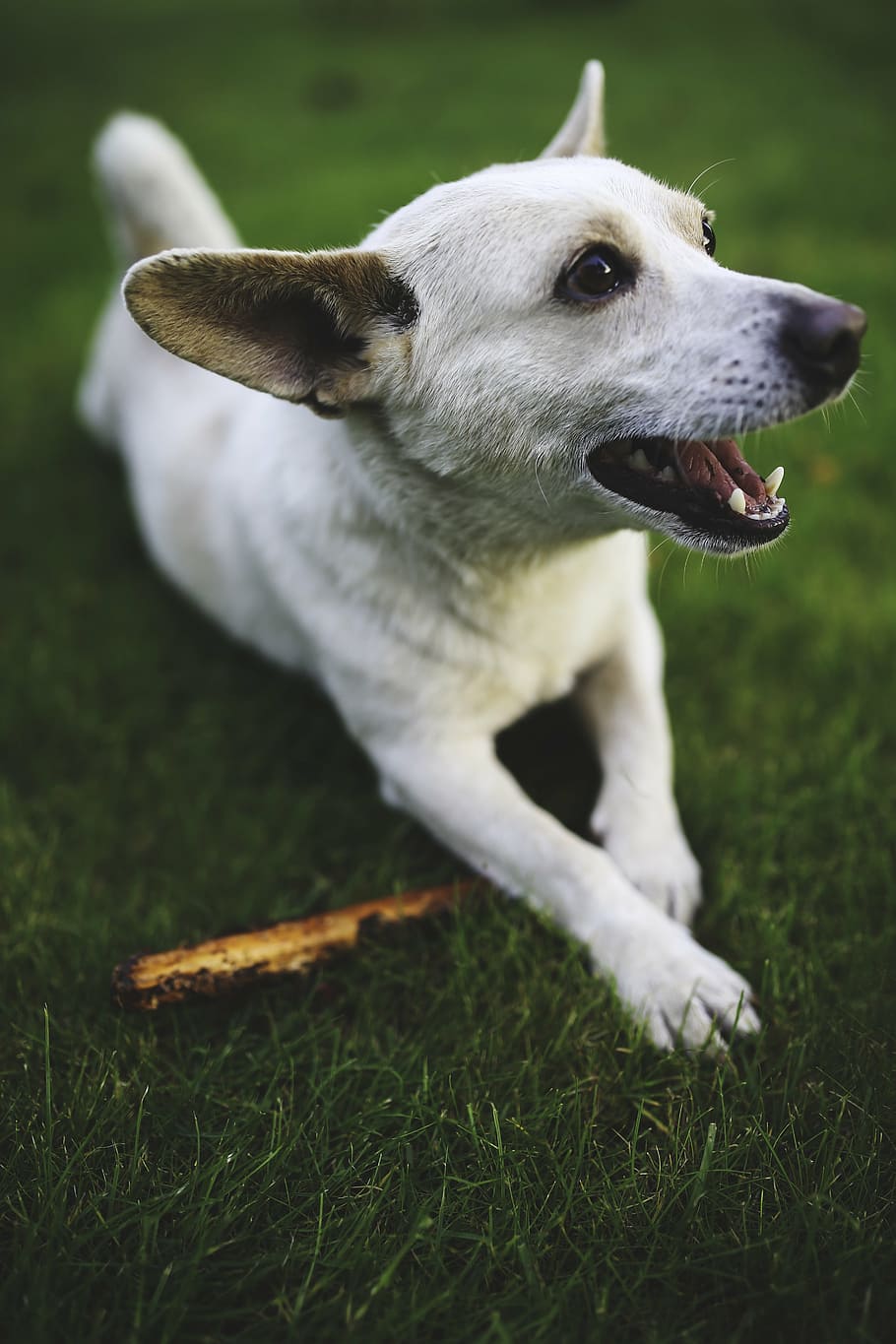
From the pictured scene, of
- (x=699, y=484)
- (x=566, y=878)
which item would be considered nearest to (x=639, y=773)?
(x=566, y=878)

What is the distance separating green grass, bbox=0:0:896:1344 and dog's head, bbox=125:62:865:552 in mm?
924

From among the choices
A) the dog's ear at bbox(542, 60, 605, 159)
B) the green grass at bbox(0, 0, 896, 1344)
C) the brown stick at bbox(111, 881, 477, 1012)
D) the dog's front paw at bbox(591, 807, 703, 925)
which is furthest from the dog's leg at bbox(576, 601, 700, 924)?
the dog's ear at bbox(542, 60, 605, 159)

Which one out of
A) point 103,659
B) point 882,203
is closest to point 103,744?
point 103,659

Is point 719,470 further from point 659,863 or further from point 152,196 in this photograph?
point 152,196

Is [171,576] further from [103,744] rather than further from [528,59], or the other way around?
[528,59]

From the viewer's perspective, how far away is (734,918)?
7.44ft

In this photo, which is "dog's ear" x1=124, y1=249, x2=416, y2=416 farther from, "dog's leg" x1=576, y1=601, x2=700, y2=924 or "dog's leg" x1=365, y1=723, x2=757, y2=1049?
"dog's leg" x1=576, y1=601, x2=700, y2=924

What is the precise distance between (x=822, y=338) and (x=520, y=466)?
640 mm

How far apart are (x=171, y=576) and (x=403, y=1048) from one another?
2100 mm

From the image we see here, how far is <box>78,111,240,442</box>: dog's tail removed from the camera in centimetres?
392

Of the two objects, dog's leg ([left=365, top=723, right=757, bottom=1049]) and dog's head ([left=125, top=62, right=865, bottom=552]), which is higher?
dog's head ([left=125, top=62, right=865, bottom=552])

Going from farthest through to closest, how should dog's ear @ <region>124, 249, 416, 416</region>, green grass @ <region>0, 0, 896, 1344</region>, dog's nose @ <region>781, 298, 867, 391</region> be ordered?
dog's ear @ <region>124, 249, 416, 416</region> < dog's nose @ <region>781, 298, 867, 391</region> < green grass @ <region>0, 0, 896, 1344</region>

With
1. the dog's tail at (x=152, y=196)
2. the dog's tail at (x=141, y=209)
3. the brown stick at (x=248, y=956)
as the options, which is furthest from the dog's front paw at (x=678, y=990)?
the dog's tail at (x=152, y=196)

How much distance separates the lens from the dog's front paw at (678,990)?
199 cm
